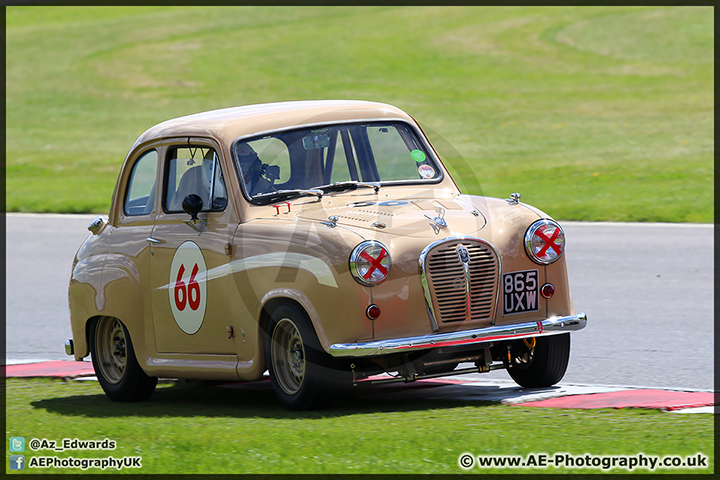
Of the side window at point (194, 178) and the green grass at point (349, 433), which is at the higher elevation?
the side window at point (194, 178)

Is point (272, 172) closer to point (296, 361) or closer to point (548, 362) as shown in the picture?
point (296, 361)

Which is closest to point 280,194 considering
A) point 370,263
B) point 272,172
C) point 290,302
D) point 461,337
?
point 272,172

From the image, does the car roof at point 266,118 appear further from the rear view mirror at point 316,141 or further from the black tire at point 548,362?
the black tire at point 548,362

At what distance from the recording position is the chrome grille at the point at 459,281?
6.51 m

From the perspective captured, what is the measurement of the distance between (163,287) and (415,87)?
26365 mm

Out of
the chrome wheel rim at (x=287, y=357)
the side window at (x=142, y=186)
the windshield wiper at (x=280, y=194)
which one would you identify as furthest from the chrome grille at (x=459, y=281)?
the side window at (x=142, y=186)

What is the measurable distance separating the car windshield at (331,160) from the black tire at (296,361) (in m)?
0.96

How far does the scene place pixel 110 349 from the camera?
26.8 feet

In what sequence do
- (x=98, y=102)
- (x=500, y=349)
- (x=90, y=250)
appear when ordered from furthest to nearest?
(x=98, y=102) < (x=90, y=250) < (x=500, y=349)

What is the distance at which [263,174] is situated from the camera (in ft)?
24.3

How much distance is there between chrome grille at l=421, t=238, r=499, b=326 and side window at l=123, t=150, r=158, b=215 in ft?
7.74

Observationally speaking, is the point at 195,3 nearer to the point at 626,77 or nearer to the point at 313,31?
the point at 313,31

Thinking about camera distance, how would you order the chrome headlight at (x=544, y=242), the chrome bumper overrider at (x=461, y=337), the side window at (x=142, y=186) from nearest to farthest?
the chrome bumper overrider at (x=461, y=337) < the chrome headlight at (x=544, y=242) < the side window at (x=142, y=186)

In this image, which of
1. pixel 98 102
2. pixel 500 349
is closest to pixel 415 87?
pixel 98 102
